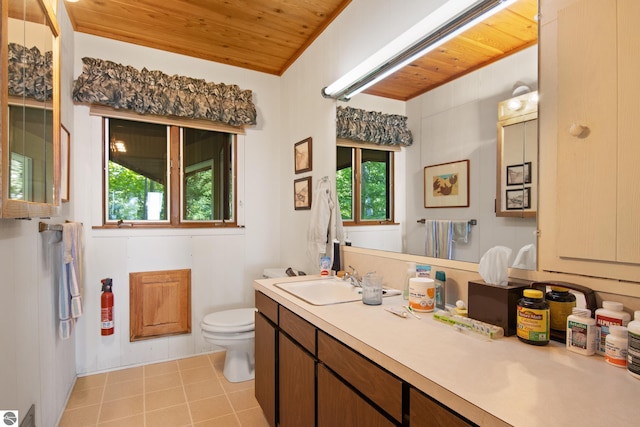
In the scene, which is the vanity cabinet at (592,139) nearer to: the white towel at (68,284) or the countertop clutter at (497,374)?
the countertop clutter at (497,374)

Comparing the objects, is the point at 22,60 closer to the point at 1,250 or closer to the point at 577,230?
the point at 1,250

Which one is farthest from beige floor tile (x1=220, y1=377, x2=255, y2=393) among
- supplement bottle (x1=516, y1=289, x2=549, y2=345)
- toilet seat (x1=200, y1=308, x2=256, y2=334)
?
supplement bottle (x1=516, y1=289, x2=549, y2=345)

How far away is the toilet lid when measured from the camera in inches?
93.5

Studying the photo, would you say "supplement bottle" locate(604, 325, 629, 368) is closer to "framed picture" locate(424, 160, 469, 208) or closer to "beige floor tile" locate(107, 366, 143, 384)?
"framed picture" locate(424, 160, 469, 208)

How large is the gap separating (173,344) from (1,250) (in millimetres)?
1964

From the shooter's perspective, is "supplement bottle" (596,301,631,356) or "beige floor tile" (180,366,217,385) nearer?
"supplement bottle" (596,301,631,356)

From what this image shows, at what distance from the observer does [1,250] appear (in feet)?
3.78

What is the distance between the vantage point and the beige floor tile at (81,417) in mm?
1969

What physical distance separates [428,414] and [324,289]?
120 cm

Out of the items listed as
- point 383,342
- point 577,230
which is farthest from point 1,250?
point 577,230

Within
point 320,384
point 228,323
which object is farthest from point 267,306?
point 228,323

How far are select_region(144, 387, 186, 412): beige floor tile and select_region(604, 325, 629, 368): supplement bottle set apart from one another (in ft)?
7.66

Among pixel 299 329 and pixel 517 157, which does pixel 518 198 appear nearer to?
pixel 517 157

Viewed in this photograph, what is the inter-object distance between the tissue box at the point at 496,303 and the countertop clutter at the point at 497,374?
2.2 inches
